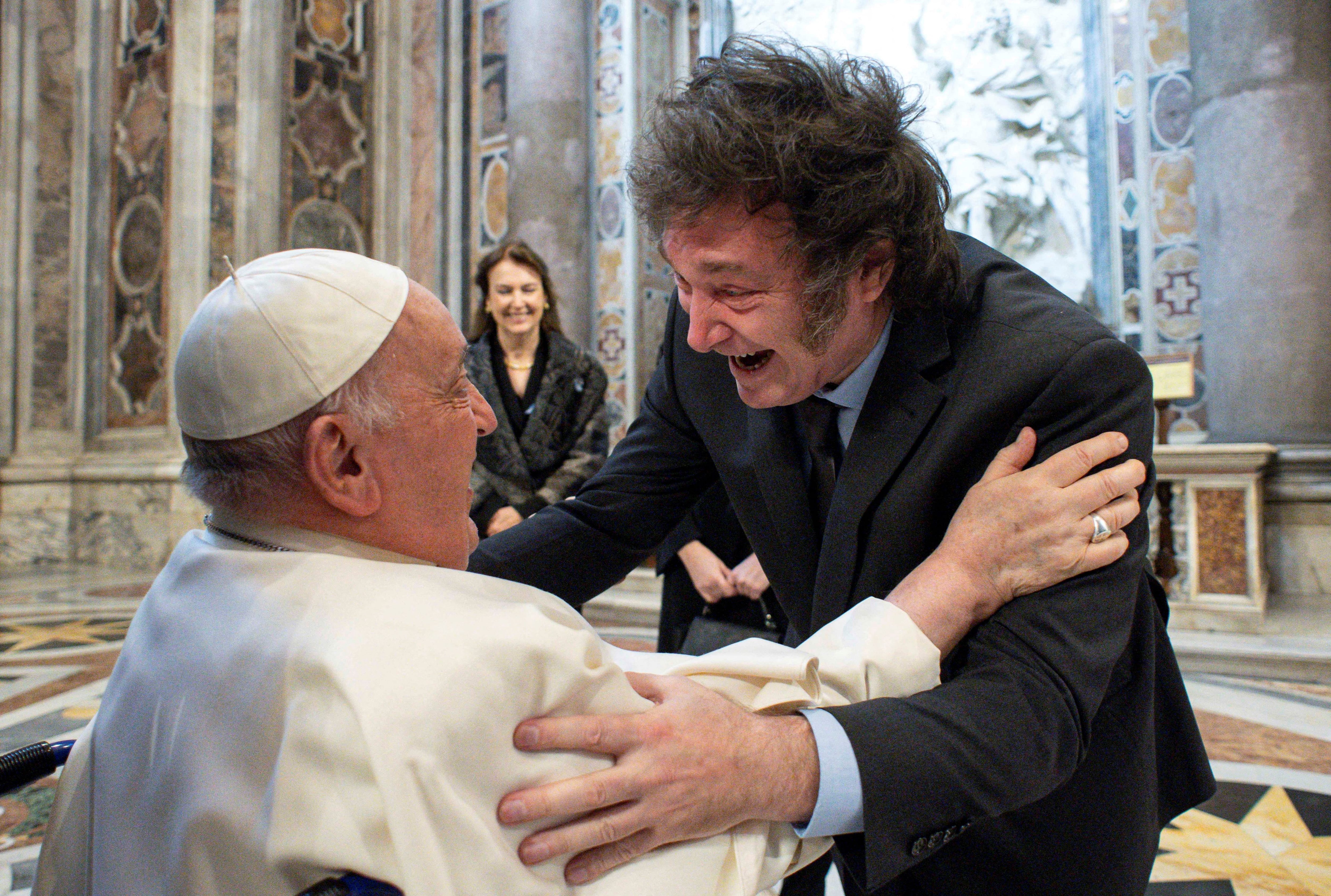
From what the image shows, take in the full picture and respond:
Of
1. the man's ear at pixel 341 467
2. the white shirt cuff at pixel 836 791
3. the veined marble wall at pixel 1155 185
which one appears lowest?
the white shirt cuff at pixel 836 791

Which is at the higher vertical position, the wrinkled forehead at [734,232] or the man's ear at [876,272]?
the wrinkled forehead at [734,232]

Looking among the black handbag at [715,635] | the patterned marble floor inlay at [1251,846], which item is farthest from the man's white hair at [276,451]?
the patterned marble floor inlay at [1251,846]

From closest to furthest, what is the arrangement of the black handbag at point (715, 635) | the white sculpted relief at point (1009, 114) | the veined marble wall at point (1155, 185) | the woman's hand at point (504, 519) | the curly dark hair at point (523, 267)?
the black handbag at point (715, 635) → the woman's hand at point (504, 519) → the curly dark hair at point (523, 267) → the veined marble wall at point (1155, 185) → the white sculpted relief at point (1009, 114)

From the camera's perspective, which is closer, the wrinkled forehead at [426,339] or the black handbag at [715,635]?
the wrinkled forehead at [426,339]

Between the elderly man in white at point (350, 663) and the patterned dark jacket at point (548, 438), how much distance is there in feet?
8.25

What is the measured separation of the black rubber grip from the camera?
1021 millimetres

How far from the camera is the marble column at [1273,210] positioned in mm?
5000

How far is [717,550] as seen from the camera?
9.39 ft

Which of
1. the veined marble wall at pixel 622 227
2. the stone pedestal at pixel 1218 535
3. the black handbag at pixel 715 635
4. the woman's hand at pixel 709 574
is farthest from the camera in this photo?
the veined marble wall at pixel 622 227

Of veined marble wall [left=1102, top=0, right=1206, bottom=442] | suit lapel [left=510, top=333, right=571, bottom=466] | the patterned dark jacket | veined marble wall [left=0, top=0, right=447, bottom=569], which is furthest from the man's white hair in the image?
veined marble wall [left=0, top=0, right=447, bottom=569]

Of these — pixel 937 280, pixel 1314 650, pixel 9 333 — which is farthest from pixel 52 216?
pixel 1314 650

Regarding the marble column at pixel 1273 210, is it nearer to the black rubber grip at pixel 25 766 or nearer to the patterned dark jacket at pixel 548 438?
the patterned dark jacket at pixel 548 438

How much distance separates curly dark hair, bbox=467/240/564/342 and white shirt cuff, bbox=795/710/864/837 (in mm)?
2933

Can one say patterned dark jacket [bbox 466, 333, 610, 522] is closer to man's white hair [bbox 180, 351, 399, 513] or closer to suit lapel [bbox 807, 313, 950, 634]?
suit lapel [bbox 807, 313, 950, 634]
